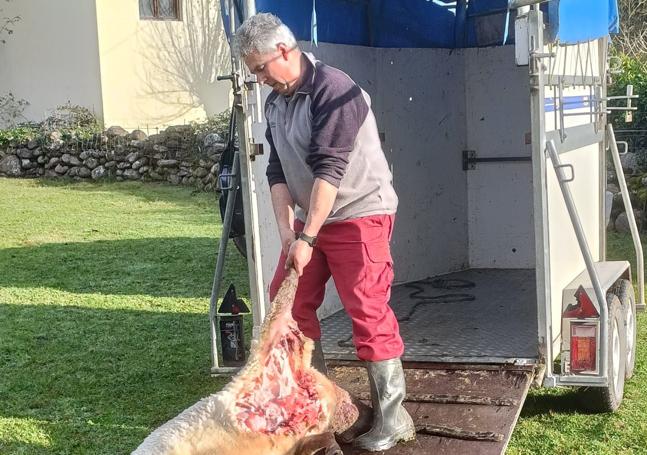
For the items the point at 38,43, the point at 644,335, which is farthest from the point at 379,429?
the point at 38,43

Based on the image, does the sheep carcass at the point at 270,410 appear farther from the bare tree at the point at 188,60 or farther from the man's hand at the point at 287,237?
the bare tree at the point at 188,60

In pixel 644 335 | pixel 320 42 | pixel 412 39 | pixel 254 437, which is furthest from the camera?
pixel 412 39

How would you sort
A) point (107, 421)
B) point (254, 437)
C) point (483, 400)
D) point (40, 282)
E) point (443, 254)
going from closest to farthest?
point (254, 437), point (483, 400), point (107, 421), point (443, 254), point (40, 282)

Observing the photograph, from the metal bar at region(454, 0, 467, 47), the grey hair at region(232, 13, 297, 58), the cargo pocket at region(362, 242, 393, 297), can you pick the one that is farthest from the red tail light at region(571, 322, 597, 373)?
the metal bar at region(454, 0, 467, 47)

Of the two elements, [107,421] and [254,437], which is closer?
[254,437]

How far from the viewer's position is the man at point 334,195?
11.6 ft

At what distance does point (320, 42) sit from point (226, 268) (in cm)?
426

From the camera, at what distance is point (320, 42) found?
5715 mm

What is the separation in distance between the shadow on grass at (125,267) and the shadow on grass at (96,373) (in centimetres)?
91

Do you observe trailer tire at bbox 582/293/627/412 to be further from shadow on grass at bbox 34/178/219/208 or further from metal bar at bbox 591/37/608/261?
shadow on grass at bbox 34/178/219/208

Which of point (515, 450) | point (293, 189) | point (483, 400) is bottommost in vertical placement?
point (515, 450)

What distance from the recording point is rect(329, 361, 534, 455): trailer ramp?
3803 millimetres

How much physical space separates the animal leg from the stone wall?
12.7m

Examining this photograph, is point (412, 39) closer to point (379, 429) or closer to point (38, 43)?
point (379, 429)
